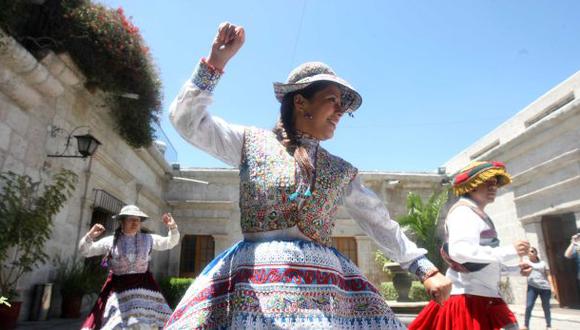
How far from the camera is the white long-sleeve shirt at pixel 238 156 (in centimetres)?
144

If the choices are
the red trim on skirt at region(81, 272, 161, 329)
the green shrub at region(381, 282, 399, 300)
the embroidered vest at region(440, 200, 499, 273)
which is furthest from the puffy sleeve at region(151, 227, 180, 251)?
the green shrub at region(381, 282, 399, 300)

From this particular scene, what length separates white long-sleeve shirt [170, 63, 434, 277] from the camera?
1437 millimetres

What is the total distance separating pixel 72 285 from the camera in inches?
258

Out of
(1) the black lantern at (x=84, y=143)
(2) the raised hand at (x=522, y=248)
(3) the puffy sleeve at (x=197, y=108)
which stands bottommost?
(2) the raised hand at (x=522, y=248)

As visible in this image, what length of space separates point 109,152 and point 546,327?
9.28 meters

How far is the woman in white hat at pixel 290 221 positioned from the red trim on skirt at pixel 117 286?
3364 mm

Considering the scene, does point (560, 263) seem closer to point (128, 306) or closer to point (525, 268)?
point (525, 268)

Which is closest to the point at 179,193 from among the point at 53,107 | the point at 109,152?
the point at 109,152

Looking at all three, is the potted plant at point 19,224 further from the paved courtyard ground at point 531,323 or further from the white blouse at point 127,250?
the white blouse at point 127,250

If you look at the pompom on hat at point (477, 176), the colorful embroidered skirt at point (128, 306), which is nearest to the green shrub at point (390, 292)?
the colorful embroidered skirt at point (128, 306)

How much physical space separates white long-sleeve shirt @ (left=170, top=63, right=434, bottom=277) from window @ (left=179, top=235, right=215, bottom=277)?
1361cm

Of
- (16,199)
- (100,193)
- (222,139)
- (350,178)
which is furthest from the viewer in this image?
(100,193)

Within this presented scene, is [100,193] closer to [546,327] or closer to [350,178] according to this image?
[350,178]

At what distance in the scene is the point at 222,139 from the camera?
1.60 m
